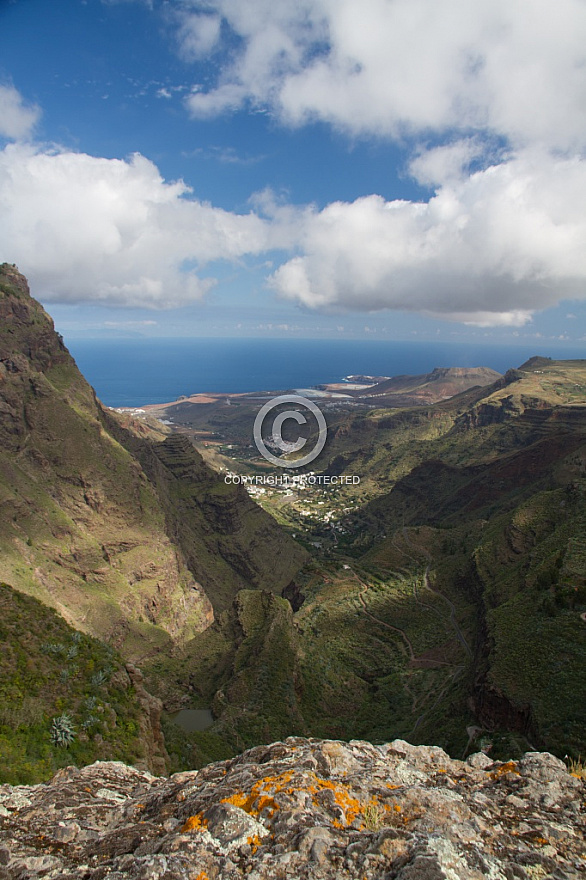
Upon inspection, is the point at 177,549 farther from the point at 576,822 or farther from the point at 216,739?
the point at 576,822

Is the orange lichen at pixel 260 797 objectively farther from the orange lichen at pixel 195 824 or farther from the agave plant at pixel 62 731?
the agave plant at pixel 62 731

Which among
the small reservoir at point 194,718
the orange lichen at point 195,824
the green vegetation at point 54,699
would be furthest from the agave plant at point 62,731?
the small reservoir at point 194,718

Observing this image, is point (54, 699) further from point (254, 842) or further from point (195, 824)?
point (254, 842)

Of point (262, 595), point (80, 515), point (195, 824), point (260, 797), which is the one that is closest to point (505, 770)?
point (260, 797)

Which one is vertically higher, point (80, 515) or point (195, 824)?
point (195, 824)

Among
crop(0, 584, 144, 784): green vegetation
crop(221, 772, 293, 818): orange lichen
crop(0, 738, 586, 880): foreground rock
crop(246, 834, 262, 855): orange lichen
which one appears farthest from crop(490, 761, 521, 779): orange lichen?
crop(0, 584, 144, 784): green vegetation

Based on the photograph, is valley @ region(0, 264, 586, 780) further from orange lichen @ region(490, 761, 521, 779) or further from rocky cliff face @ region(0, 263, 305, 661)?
orange lichen @ region(490, 761, 521, 779)

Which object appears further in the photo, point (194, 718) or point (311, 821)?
point (194, 718)

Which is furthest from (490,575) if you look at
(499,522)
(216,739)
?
(216,739)
